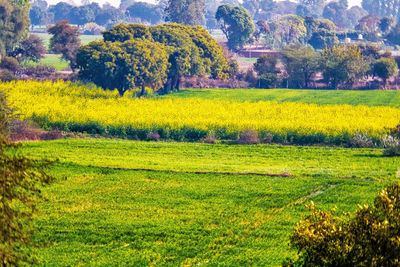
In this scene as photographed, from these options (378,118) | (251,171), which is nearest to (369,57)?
(378,118)

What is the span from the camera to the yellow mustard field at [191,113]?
4434 centimetres

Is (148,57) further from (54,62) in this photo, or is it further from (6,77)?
(54,62)

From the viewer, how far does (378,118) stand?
1925 inches

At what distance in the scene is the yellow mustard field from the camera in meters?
44.3

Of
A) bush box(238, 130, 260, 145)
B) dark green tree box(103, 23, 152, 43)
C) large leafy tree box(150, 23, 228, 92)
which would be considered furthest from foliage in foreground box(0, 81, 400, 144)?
dark green tree box(103, 23, 152, 43)

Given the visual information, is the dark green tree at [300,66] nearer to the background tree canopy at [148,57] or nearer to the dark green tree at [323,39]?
the background tree canopy at [148,57]

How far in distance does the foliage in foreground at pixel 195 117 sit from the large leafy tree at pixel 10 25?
2371 cm

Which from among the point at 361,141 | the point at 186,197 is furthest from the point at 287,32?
the point at 186,197

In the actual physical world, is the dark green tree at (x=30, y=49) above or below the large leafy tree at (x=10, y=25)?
below

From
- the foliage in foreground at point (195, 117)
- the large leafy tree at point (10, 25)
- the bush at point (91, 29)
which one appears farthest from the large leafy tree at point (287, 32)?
the foliage in foreground at point (195, 117)

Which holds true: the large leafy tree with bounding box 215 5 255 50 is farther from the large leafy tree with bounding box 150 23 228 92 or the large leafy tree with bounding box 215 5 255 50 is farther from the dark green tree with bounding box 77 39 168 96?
the dark green tree with bounding box 77 39 168 96

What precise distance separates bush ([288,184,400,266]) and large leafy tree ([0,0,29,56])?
75.5 m

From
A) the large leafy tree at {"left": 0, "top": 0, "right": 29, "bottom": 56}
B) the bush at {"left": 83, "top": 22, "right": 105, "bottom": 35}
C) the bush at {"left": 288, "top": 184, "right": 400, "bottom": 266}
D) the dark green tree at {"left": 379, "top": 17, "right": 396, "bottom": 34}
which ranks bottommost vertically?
the bush at {"left": 288, "top": 184, "right": 400, "bottom": 266}

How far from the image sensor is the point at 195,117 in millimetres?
49250
